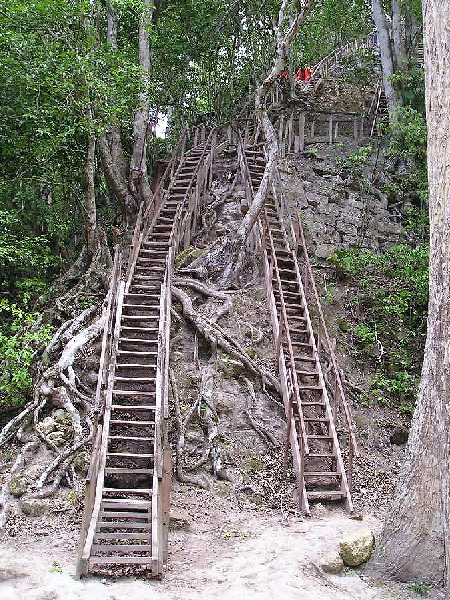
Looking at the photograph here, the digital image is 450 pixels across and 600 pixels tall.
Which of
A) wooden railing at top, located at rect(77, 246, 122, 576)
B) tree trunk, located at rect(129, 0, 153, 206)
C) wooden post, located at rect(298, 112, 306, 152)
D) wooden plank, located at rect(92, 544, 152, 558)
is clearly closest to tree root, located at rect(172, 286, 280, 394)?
wooden railing at top, located at rect(77, 246, 122, 576)

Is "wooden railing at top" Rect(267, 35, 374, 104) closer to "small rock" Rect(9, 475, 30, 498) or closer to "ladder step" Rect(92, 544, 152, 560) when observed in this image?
"small rock" Rect(9, 475, 30, 498)

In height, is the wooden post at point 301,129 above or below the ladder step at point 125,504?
above

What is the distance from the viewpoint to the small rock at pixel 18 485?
718cm

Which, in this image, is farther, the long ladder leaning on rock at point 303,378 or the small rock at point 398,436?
the small rock at point 398,436

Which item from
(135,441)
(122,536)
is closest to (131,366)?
(135,441)

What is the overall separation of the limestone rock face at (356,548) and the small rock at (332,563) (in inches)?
3.0

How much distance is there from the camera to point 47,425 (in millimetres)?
8164

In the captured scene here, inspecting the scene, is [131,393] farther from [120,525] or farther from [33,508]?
[120,525]

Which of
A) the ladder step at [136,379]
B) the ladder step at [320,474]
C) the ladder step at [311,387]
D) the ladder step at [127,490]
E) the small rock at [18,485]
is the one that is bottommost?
the small rock at [18,485]

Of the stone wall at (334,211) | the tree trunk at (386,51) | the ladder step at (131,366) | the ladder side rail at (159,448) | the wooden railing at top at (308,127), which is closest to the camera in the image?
the ladder side rail at (159,448)

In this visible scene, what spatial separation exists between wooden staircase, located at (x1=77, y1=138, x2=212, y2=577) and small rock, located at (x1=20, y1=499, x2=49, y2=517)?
83 cm

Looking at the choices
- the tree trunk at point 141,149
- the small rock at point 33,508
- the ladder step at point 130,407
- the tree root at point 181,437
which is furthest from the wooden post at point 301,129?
the small rock at point 33,508

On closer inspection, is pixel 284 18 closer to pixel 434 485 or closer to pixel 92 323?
pixel 92 323

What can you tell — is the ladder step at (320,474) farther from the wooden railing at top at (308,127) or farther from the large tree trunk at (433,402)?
the wooden railing at top at (308,127)
